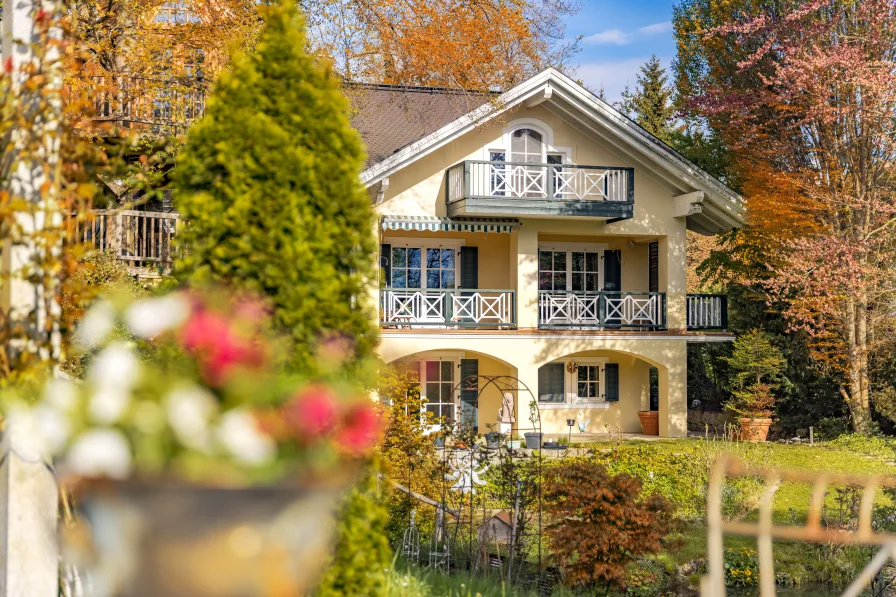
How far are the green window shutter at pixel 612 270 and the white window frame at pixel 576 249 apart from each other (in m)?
0.10

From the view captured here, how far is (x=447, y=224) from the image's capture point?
22.0 meters

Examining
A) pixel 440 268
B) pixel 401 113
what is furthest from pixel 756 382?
pixel 401 113

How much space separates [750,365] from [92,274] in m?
16.5

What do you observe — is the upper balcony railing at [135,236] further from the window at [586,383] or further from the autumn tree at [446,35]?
the window at [586,383]

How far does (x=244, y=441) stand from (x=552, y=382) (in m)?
22.0

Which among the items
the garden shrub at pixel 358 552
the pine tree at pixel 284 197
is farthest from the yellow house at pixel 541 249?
the garden shrub at pixel 358 552

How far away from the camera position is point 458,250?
2388 centimetres

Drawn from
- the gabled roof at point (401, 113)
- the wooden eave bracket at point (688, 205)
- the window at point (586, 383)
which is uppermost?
the gabled roof at point (401, 113)

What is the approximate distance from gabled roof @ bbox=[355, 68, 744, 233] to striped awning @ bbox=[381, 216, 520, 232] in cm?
133

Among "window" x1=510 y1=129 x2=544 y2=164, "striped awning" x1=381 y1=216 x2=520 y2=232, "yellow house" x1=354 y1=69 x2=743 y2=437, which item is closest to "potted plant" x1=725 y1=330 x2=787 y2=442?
"yellow house" x1=354 y1=69 x2=743 y2=437

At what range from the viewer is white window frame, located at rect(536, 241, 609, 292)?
24.4 meters

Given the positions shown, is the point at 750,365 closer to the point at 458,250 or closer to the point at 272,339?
the point at 458,250

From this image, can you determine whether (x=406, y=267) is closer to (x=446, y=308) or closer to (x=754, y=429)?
(x=446, y=308)

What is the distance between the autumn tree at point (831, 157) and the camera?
69.9ft
